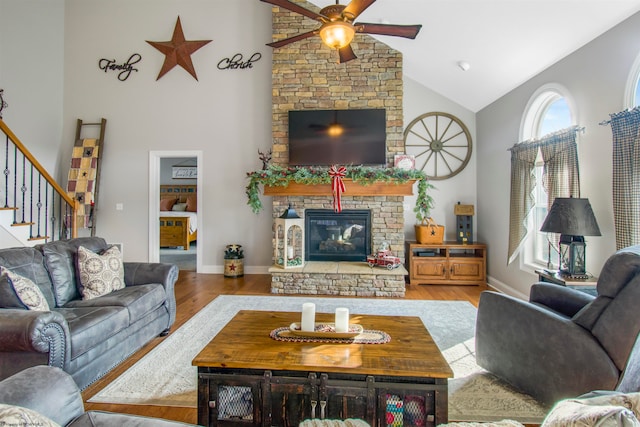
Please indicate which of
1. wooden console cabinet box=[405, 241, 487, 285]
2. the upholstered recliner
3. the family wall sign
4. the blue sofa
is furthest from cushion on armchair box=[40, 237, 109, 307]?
wooden console cabinet box=[405, 241, 487, 285]

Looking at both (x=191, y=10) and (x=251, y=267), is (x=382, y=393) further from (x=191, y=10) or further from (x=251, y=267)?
(x=191, y=10)

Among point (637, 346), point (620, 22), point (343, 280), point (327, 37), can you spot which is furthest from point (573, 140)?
point (343, 280)

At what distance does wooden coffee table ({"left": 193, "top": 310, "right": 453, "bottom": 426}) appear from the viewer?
1.60m

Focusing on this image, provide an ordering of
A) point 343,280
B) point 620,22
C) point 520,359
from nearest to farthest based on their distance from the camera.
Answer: point 520,359 < point 620,22 < point 343,280

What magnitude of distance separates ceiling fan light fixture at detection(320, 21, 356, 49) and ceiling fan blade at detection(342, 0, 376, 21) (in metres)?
0.06

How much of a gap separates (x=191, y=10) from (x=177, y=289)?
4.43m

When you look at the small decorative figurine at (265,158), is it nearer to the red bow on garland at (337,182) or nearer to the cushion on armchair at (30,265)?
the red bow on garland at (337,182)

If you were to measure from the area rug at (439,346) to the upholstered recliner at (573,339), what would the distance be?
0.14 m

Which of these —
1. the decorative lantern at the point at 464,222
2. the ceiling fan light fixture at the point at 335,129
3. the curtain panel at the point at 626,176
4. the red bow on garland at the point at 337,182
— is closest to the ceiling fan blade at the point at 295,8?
the red bow on garland at the point at 337,182

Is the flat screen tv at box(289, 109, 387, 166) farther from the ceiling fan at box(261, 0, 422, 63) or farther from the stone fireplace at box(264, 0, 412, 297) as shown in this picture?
the ceiling fan at box(261, 0, 422, 63)

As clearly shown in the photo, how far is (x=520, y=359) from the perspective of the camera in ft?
6.67

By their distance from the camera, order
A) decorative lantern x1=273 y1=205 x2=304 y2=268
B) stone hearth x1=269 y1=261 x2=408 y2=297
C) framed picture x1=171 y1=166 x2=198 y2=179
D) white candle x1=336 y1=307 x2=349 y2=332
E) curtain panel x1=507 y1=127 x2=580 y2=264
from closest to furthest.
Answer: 1. white candle x1=336 y1=307 x2=349 y2=332
2. curtain panel x1=507 y1=127 x2=580 y2=264
3. stone hearth x1=269 y1=261 x2=408 y2=297
4. decorative lantern x1=273 y1=205 x2=304 y2=268
5. framed picture x1=171 y1=166 x2=198 y2=179

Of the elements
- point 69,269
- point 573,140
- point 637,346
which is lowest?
point 637,346

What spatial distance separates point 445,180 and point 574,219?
2828mm
